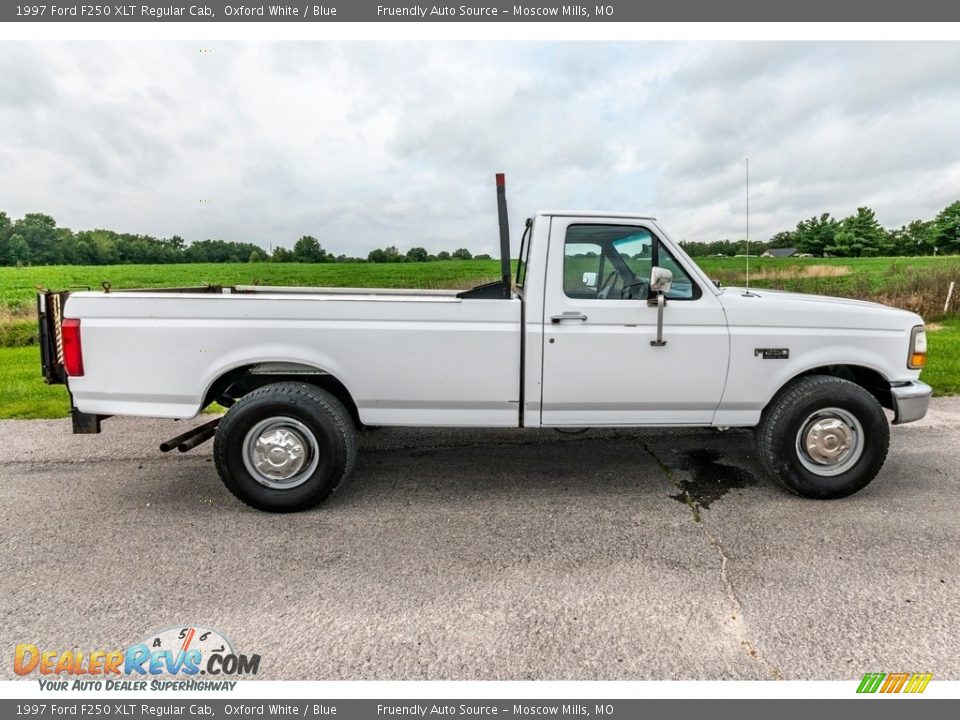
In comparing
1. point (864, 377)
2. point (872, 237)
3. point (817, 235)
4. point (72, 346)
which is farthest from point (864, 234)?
point (72, 346)

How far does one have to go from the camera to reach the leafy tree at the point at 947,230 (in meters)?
63.3

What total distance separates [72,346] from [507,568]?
3174 millimetres

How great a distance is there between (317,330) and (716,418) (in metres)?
2.88

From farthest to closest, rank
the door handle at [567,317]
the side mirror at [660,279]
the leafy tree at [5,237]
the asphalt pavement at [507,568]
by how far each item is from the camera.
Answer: the leafy tree at [5,237] < the door handle at [567,317] < the side mirror at [660,279] < the asphalt pavement at [507,568]

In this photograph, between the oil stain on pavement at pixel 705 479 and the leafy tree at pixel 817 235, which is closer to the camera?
the oil stain on pavement at pixel 705 479

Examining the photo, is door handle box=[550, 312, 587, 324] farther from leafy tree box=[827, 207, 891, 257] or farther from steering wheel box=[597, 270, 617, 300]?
leafy tree box=[827, 207, 891, 257]

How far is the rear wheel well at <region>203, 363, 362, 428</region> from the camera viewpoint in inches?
147

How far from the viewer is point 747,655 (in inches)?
89.0

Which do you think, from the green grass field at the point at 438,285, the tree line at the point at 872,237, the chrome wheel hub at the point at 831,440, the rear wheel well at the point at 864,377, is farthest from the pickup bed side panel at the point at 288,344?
the tree line at the point at 872,237

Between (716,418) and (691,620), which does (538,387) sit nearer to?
(716,418)

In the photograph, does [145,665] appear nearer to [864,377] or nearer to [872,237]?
[864,377]

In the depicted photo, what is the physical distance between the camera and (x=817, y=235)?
2534 inches

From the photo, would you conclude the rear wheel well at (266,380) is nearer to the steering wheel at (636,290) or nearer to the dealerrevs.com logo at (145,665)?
the dealerrevs.com logo at (145,665)

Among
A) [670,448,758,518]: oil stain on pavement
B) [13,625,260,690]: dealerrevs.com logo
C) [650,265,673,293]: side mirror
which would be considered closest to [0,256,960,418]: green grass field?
[650,265,673,293]: side mirror
